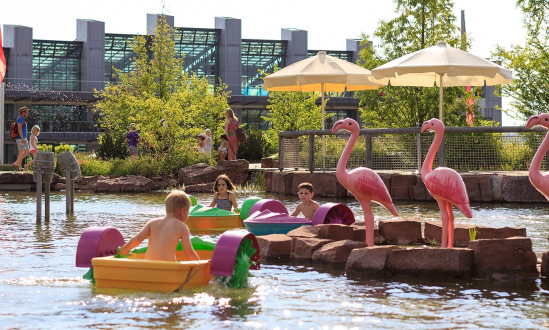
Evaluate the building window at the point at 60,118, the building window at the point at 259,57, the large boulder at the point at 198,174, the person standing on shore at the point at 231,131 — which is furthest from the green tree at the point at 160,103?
the building window at the point at 259,57

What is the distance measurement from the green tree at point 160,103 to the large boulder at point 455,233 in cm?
1437

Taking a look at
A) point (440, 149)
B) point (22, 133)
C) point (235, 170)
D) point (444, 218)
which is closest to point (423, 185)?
point (440, 149)

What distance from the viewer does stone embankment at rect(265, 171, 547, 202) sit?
15.1 meters

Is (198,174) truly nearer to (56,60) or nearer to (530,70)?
(530,70)

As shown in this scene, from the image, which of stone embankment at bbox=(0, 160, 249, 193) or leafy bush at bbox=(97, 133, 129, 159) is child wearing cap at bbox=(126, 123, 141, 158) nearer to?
leafy bush at bbox=(97, 133, 129, 159)

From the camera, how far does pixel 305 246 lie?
8.15 meters

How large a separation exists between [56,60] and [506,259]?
151 ft

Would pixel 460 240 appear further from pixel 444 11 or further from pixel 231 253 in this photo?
pixel 444 11

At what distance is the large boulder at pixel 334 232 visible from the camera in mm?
8508

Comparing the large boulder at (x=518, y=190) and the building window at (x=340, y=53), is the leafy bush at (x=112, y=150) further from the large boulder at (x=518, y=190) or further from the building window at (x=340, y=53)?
the building window at (x=340, y=53)

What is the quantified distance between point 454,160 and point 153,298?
11.2 m

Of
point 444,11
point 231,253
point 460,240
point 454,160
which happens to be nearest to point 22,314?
point 231,253

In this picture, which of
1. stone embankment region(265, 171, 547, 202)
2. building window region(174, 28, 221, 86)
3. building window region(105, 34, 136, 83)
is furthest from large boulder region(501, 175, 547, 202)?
building window region(174, 28, 221, 86)

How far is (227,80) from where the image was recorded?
5056 cm
